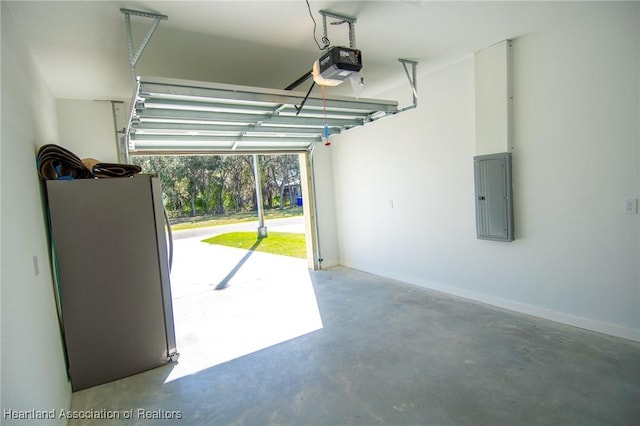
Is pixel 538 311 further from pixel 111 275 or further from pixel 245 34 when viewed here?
pixel 111 275

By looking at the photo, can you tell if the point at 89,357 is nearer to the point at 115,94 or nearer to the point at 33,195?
the point at 33,195

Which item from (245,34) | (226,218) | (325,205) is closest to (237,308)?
(325,205)

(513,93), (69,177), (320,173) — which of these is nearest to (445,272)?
(513,93)

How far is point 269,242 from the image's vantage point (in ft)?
32.5

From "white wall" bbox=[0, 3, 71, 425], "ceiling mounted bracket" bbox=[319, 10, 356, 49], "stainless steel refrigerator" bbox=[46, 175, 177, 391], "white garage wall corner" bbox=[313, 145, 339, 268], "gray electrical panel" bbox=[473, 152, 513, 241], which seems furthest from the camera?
"white garage wall corner" bbox=[313, 145, 339, 268]

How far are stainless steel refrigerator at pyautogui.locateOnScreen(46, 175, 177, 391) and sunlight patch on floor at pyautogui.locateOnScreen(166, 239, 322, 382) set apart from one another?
394 mm

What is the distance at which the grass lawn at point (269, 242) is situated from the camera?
27.7 ft

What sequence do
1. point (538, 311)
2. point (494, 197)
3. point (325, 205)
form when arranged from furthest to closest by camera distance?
point (325, 205) → point (494, 197) → point (538, 311)

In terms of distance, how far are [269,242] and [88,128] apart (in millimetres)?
6314

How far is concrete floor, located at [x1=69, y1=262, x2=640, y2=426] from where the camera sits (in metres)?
2.08

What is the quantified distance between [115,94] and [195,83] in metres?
2.08

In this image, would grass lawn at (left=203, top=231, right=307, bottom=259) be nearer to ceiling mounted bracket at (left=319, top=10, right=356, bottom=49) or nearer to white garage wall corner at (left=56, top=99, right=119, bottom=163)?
white garage wall corner at (left=56, top=99, right=119, bottom=163)

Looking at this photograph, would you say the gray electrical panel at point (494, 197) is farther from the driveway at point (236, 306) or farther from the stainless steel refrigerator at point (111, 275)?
the stainless steel refrigerator at point (111, 275)

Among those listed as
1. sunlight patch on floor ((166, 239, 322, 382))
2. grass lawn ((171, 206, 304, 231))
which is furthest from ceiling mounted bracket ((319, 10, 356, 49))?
grass lawn ((171, 206, 304, 231))
